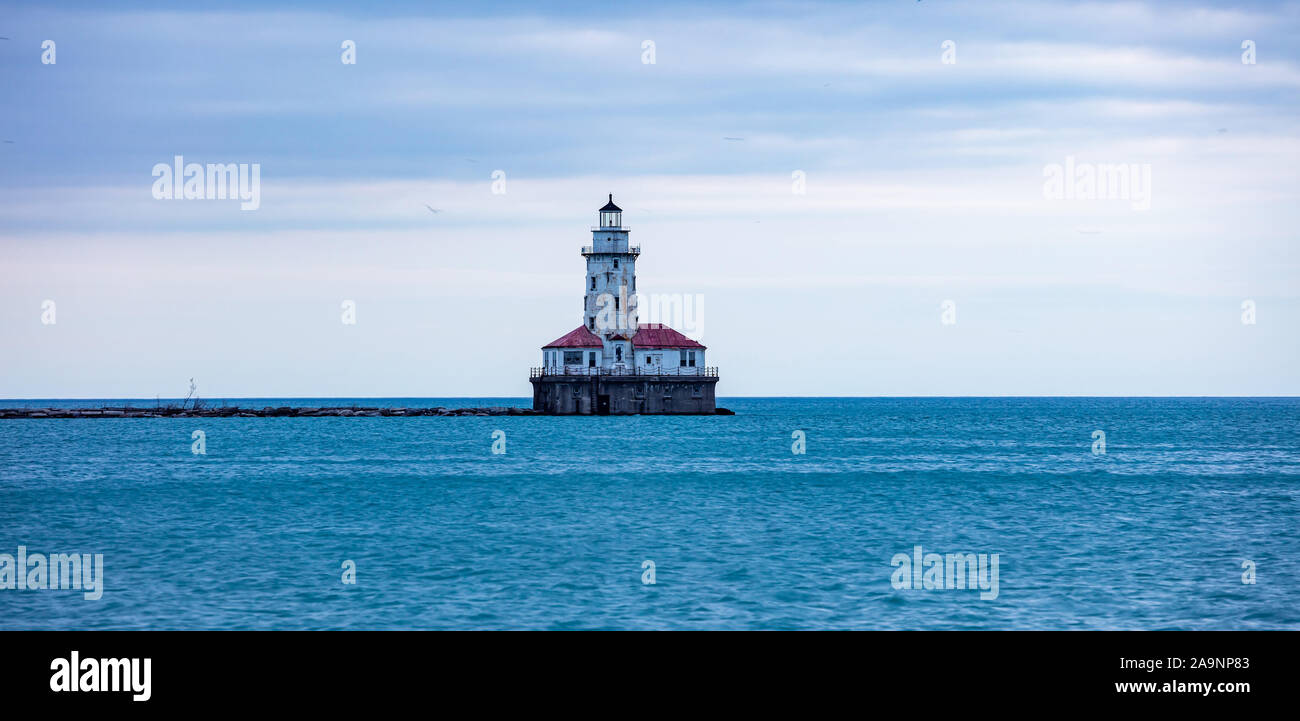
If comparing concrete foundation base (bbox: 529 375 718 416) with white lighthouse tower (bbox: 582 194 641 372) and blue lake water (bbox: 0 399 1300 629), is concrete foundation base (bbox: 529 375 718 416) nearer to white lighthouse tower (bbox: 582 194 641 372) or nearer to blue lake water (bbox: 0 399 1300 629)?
white lighthouse tower (bbox: 582 194 641 372)

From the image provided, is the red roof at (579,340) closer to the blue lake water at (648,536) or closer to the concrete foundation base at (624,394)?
the concrete foundation base at (624,394)

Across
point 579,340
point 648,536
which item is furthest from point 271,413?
point 648,536

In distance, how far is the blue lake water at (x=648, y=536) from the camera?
73.8 ft

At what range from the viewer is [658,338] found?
115062mm

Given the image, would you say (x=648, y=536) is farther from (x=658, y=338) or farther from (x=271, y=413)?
(x=271, y=413)

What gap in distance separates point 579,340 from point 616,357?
12.7 ft

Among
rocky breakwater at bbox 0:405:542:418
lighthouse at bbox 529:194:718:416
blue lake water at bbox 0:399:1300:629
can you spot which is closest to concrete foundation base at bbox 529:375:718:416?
lighthouse at bbox 529:194:718:416

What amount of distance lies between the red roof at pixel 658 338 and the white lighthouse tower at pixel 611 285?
161cm
